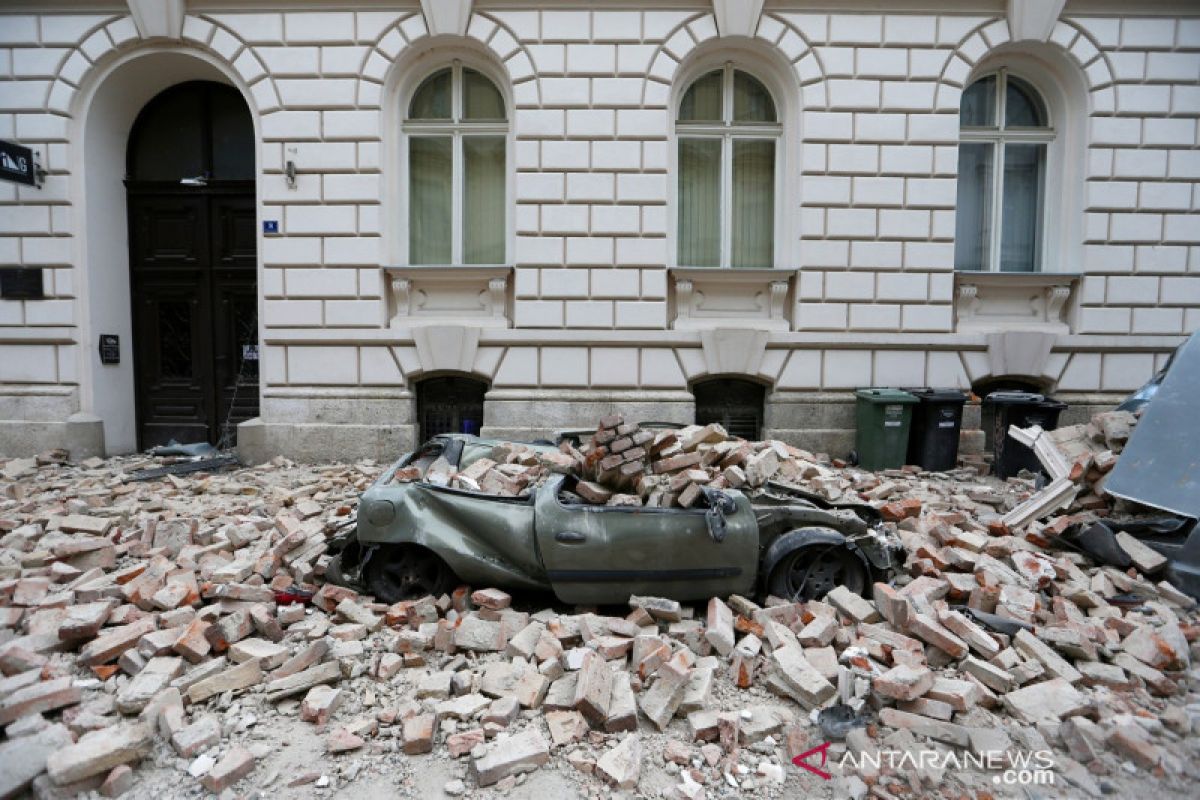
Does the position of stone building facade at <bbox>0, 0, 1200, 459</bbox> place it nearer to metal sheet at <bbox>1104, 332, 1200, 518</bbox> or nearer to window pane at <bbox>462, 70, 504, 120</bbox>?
window pane at <bbox>462, 70, 504, 120</bbox>

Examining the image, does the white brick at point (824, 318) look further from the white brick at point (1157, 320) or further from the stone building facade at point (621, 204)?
the white brick at point (1157, 320)

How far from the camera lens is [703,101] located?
338 inches

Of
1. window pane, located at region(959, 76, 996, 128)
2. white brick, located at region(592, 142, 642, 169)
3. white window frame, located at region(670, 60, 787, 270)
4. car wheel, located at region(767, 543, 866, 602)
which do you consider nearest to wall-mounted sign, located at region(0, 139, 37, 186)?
white brick, located at region(592, 142, 642, 169)

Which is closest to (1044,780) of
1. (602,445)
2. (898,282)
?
(602,445)

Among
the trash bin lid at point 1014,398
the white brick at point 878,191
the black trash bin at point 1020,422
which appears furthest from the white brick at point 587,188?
the black trash bin at point 1020,422

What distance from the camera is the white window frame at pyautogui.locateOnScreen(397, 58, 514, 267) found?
8422 millimetres

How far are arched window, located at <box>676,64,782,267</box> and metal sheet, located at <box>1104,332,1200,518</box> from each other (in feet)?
15.7

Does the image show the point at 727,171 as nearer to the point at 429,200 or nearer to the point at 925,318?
the point at 925,318

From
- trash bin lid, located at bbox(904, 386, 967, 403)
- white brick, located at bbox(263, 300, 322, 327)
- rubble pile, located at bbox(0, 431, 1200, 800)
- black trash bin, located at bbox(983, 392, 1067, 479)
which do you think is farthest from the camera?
white brick, located at bbox(263, 300, 322, 327)

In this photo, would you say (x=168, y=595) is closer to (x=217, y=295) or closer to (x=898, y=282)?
(x=217, y=295)

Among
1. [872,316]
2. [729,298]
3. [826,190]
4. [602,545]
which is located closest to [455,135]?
[729,298]

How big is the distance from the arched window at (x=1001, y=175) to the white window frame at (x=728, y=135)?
98.3 inches

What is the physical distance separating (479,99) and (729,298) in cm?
440

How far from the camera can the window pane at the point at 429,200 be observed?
866cm
